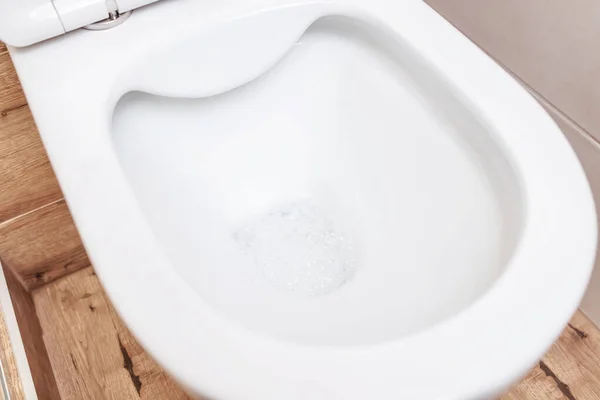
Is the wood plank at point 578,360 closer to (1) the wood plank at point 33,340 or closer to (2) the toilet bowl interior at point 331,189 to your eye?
(2) the toilet bowl interior at point 331,189

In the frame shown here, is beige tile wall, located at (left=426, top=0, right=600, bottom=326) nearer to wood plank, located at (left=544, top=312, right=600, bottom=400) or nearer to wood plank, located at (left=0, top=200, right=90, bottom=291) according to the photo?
wood plank, located at (left=544, top=312, right=600, bottom=400)

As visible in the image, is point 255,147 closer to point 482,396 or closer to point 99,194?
point 99,194

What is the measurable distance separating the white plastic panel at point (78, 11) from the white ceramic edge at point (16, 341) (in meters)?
0.41

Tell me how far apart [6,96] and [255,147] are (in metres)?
0.31

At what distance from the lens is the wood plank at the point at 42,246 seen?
2.81ft

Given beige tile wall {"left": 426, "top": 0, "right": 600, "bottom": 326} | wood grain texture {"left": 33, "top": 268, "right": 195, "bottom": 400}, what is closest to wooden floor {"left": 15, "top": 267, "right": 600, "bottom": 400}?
wood grain texture {"left": 33, "top": 268, "right": 195, "bottom": 400}

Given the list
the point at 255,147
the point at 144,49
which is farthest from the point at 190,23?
the point at 255,147

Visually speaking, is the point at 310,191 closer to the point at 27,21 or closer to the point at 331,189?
the point at 331,189

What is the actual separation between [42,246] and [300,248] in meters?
0.44

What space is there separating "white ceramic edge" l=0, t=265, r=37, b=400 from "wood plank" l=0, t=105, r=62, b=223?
103 millimetres

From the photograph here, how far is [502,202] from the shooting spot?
1.70ft

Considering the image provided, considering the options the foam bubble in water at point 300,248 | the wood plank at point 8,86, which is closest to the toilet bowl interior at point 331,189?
the foam bubble in water at point 300,248

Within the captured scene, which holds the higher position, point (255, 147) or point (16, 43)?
point (16, 43)

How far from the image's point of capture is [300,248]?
68 centimetres
